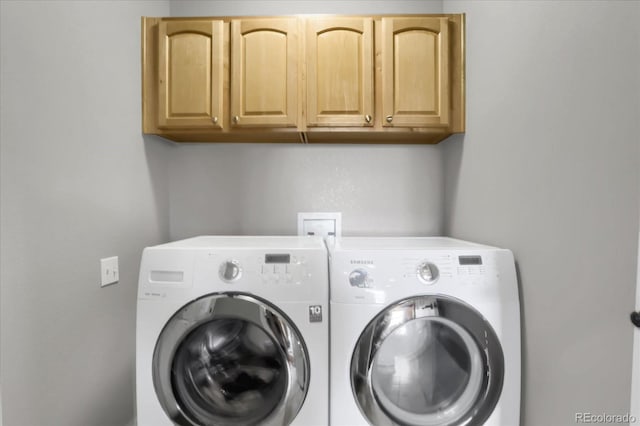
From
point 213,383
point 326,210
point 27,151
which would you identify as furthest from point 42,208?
point 326,210

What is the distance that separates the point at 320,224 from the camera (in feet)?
5.72

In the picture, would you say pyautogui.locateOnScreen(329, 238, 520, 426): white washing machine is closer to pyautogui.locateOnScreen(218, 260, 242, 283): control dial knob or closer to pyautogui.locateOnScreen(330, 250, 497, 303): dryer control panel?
pyautogui.locateOnScreen(330, 250, 497, 303): dryer control panel

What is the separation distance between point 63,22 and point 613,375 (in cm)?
202

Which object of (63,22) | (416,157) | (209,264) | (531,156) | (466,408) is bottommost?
(466,408)

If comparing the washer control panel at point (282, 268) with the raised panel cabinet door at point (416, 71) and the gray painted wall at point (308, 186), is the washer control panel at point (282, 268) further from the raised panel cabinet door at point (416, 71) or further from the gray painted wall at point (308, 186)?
the raised panel cabinet door at point (416, 71)

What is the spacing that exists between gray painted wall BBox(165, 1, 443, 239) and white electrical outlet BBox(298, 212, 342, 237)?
4 centimetres

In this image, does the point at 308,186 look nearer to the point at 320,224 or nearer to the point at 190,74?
the point at 320,224

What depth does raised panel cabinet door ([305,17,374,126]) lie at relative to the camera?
1.41 meters

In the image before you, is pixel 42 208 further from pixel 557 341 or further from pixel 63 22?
pixel 557 341

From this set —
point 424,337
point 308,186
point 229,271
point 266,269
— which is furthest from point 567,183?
point 308,186

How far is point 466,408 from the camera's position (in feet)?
3.29

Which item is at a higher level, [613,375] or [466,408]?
[613,375]

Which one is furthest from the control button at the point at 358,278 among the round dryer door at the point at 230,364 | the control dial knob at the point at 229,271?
the control dial knob at the point at 229,271

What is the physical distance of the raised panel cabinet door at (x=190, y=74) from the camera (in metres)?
1.43
